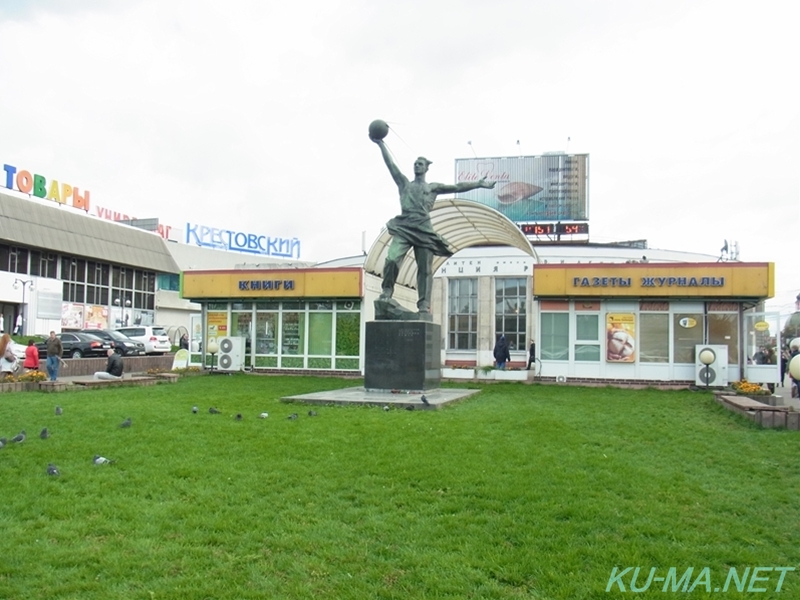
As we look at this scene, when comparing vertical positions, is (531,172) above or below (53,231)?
above

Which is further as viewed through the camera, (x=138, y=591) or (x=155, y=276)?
(x=155, y=276)

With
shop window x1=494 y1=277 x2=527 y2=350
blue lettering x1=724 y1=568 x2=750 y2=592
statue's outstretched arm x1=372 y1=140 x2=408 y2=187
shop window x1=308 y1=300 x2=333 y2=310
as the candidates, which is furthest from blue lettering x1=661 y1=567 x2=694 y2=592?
shop window x1=494 y1=277 x2=527 y2=350

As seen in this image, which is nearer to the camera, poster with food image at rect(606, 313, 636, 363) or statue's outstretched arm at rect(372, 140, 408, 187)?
statue's outstretched arm at rect(372, 140, 408, 187)

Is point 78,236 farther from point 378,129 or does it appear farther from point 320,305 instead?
point 378,129

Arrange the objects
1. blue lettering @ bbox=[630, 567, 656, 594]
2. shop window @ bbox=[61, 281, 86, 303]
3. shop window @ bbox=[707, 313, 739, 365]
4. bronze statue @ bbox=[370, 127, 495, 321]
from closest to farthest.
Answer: blue lettering @ bbox=[630, 567, 656, 594], bronze statue @ bbox=[370, 127, 495, 321], shop window @ bbox=[707, 313, 739, 365], shop window @ bbox=[61, 281, 86, 303]

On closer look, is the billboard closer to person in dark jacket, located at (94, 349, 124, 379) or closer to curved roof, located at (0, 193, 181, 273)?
curved roof, located at (0, 193, 181, 273)

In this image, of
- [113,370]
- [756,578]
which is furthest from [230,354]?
[756,578]

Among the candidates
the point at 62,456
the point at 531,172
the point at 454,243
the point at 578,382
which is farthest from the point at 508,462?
the point at 531,172

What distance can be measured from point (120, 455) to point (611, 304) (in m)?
16.9

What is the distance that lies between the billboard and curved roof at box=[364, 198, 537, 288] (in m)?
23.5

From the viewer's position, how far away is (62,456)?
25.1ft

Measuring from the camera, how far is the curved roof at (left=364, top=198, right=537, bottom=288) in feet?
72.7

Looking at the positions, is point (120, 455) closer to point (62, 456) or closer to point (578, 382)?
point (62, 456)

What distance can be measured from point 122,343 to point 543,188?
99.7ft
